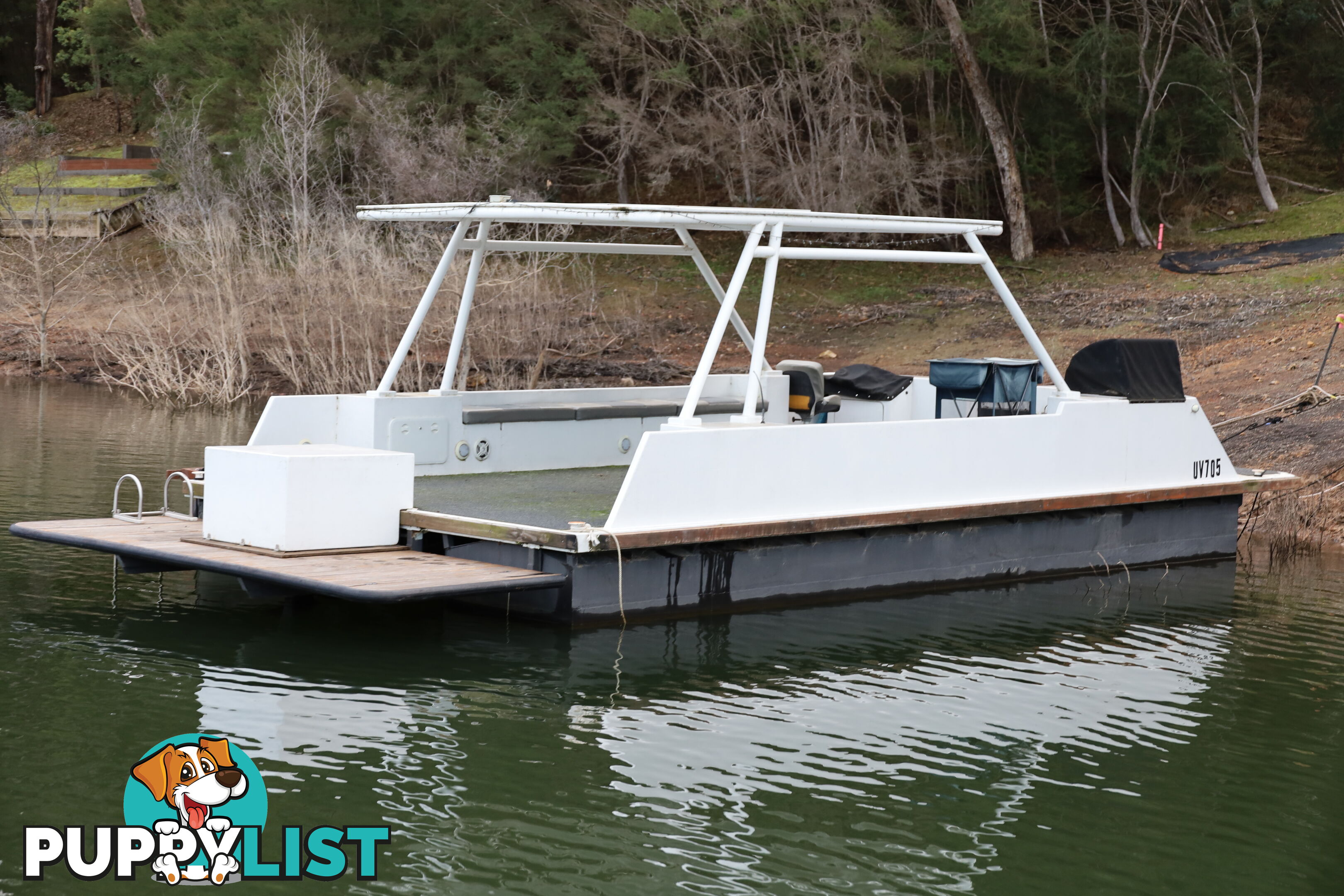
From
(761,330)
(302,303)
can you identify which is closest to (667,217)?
(761,330)

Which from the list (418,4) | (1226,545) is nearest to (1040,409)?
(1226,545)

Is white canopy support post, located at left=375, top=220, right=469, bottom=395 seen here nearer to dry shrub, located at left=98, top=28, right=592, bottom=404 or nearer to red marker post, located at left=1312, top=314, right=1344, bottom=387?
red marker post, located at left=1312, top=314, right=1344, bottom=387

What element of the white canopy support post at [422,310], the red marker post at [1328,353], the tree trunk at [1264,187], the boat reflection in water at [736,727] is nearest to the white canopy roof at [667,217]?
the white canopy support post at [422,310]

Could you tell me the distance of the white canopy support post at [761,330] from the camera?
935 cm

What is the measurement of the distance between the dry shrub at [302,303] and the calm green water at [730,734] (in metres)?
11.5

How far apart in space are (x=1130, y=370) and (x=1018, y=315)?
1226 millimetres

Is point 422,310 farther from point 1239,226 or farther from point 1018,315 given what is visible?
point 1239,226

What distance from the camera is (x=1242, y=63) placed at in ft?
120

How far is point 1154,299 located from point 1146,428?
54.1 ft

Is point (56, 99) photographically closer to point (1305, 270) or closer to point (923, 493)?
point (1305, 270)

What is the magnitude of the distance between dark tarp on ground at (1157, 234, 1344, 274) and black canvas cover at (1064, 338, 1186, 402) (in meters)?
18.0

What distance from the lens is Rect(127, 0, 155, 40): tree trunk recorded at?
47.9 meters

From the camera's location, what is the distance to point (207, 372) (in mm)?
25359

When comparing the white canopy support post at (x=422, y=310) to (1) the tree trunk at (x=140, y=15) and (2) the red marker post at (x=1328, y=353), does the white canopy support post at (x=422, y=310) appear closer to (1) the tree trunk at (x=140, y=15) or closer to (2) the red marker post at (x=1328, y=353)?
Answer: (2) the red marker post at (x=1328, y=353)
